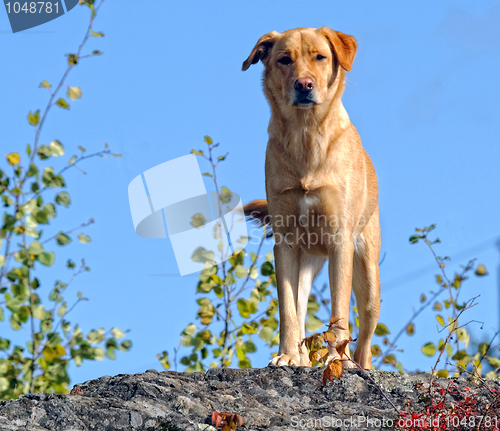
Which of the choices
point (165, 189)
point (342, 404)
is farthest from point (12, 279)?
point (342, 404)

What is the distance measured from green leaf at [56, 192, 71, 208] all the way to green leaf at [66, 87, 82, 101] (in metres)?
0.92

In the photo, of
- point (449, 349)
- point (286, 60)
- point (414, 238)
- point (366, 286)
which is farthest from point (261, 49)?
point (449, 349)

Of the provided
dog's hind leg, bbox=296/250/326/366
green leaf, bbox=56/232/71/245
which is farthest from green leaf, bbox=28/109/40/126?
dog's hind leg, bbox=296/250/326/366

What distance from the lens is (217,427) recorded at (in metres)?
2.85

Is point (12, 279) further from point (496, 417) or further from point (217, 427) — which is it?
point (496, 417)

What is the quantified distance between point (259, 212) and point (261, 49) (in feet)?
5.29

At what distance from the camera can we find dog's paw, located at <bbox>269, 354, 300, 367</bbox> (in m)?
4.19

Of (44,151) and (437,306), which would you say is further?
(437,306)

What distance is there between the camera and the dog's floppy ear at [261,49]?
4.74 meters

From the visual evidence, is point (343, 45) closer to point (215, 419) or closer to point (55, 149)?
point (55, 149)

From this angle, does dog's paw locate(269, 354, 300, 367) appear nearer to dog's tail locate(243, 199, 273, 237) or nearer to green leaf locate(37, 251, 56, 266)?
dog's tail locate(243, 199, 273, 237)

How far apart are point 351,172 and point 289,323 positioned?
1.29 m

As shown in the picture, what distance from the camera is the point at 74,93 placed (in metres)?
5.61

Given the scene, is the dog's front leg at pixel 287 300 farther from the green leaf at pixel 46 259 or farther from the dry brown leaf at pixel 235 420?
the green leaf at pixel 46 259
